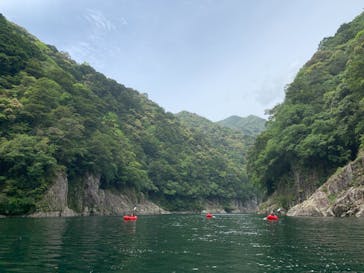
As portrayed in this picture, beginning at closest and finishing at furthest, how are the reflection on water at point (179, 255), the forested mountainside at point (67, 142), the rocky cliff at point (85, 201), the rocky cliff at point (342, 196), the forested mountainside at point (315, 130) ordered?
the reflection on water at point (179, 255) → the rocky cliff at point (342, 196) → the forested mountainside at point (67, 142) → the forested mountainside at point (315, 130) → the rocky cliff at point (85, 201)

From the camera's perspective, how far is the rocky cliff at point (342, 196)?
2406 inches

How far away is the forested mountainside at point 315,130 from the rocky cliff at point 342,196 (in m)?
5.72

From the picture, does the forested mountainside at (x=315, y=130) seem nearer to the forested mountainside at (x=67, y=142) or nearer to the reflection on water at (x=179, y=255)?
the forested mountainside at (x=67, y=142)

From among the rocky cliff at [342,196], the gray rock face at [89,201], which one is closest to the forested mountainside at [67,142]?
the gray rock face at [89,201]

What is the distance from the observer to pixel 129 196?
116 meters

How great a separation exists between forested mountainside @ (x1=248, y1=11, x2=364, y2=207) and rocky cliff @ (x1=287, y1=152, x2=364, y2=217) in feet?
18.8

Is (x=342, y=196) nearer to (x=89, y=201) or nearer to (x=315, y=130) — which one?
(x=315, y=130)

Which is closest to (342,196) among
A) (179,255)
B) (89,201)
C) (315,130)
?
(315,130)

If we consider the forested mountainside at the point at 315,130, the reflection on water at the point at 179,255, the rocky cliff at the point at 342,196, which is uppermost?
the forested mountainside at the point at 315,130

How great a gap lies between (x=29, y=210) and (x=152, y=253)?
2014 inches

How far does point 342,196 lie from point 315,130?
18973mm

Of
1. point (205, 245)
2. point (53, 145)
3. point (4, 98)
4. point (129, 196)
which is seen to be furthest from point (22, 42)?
point (205, 245)

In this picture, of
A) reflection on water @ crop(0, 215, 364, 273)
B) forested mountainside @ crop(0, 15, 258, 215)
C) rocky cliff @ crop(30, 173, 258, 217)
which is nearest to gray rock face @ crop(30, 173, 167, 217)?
rocky cliff @ crop(30, 173, 258, 217)

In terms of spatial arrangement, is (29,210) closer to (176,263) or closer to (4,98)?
(4,98)
